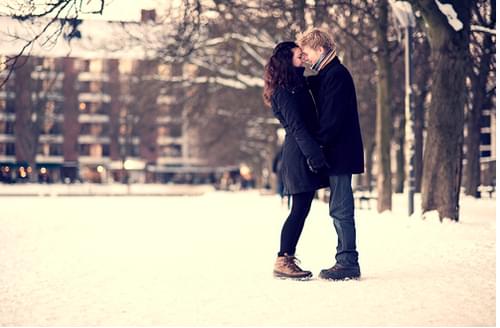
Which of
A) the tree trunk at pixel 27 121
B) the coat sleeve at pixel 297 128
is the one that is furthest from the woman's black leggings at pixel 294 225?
the tree trunk at pixel 27 121

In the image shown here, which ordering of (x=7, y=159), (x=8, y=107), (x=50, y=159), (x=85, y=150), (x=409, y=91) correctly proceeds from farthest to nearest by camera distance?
(x=85, y=150) < (x=50, y=159) < (x=7, y=159) < (x=8, y=107) < (x=409, y=91)

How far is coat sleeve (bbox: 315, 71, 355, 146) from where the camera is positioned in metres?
6.46

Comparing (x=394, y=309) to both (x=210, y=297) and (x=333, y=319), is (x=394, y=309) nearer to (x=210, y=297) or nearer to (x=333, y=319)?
(x=333, y=319)

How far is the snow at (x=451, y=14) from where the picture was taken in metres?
12.7

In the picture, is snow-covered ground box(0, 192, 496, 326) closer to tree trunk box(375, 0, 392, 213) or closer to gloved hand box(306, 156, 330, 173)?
gloved hand box(306, 156, 330, 173)

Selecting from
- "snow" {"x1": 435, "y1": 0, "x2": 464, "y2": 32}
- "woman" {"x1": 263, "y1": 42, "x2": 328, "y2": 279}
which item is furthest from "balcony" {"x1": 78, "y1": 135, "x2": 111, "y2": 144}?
"woman" {"x1": 263, "y1": 42, "x2": 328, "y2": 279}

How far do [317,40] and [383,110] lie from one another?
1316cm

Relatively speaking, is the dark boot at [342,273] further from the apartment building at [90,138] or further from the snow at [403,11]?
the apartment building at [90,138]

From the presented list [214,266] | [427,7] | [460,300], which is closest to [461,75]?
[427,7]

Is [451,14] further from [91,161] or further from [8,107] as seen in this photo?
[91,161]

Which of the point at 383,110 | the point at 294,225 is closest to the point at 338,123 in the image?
the point at 294,225

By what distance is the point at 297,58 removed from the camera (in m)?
6.57

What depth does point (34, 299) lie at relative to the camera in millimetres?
5914

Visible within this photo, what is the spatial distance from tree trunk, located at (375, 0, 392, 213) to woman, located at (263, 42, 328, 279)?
40.1ft
